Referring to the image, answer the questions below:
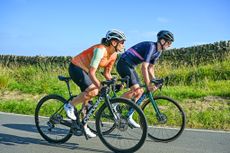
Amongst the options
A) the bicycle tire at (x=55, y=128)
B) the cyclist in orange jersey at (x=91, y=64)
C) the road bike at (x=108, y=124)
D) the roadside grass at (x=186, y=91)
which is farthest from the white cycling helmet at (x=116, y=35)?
the roadside grass at (x=186, y=91)

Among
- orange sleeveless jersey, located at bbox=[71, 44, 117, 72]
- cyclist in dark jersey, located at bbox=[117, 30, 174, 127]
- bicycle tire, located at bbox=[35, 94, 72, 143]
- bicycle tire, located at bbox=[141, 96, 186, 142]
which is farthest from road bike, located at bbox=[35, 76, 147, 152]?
bicycle tire, located at bbox=[141, 96, 186, 142]

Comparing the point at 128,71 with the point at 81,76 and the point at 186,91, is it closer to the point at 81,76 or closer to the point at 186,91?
the point at 81,76

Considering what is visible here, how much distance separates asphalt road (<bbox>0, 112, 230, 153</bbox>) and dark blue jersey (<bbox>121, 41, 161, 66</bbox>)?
1522mm

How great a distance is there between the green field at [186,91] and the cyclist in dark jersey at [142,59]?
1.68m

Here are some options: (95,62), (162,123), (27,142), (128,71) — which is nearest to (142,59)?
(128,71)

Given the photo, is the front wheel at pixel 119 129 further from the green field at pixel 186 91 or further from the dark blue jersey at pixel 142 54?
the green field at pixel 186 91

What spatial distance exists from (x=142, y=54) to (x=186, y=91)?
4.92m

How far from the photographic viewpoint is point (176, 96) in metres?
11.9

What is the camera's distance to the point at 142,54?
7.68m

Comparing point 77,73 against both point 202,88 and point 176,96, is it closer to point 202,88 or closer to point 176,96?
point 176,96

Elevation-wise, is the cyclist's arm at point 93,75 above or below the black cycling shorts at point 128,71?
below

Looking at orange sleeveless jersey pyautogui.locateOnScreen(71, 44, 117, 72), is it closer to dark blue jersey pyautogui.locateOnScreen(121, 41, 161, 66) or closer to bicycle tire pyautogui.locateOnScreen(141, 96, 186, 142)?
dark blue jersey pyautogui.locateOnScreen(121, 41, 161, 66)

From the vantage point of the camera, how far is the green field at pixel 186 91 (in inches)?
356

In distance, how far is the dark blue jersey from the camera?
23.8 feet
